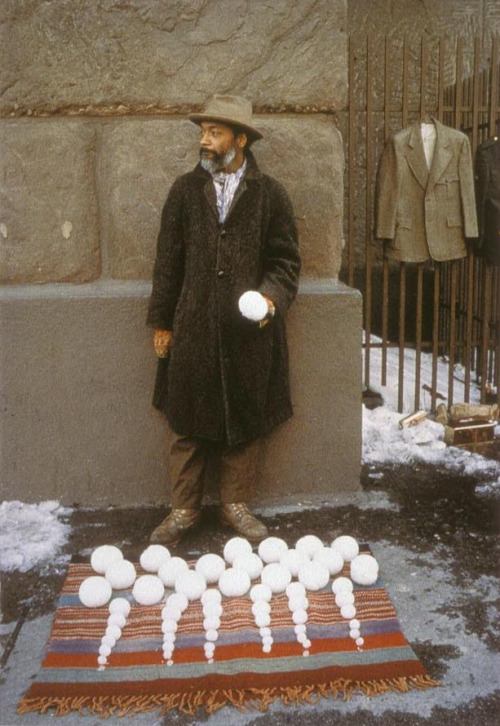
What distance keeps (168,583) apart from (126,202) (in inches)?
74.2

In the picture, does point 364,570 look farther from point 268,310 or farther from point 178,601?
Answer: point 268,310

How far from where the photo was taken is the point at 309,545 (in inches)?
145

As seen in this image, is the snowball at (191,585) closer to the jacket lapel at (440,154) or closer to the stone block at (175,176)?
the stone block at (175,176)

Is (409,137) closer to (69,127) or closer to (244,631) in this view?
(69,127)

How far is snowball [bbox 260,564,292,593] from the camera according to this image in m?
3.40

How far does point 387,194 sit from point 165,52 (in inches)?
90.7

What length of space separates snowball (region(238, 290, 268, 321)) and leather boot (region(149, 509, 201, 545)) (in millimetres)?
1057

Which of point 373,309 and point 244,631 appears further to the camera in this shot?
point 373,309

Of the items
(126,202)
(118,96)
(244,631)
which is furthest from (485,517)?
(118,96)

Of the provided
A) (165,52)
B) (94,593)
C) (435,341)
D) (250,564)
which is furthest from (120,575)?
(435,341)

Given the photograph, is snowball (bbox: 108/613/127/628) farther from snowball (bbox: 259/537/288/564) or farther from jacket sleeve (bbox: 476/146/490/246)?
jacket sleeve (bbox: 476/146/490/246)

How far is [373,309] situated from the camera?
27.7ft

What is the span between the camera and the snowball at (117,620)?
10.4 ft

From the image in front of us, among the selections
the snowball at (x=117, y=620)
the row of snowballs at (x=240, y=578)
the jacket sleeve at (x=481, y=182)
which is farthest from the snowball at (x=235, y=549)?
the jacket sleeve at (x=481, y=182)
